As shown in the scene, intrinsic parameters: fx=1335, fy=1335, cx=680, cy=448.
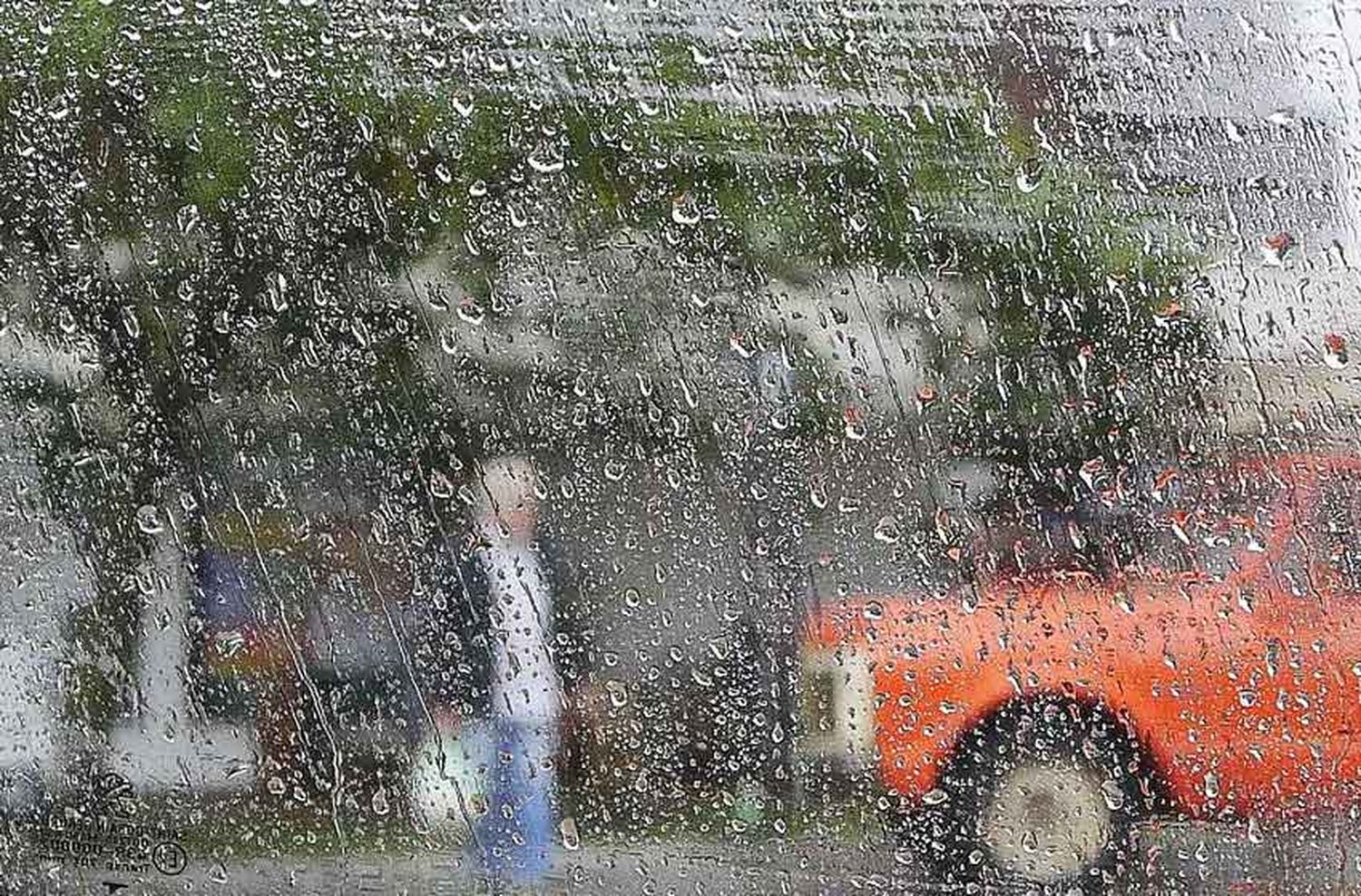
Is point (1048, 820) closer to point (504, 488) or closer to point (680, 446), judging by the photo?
point (680, 446)

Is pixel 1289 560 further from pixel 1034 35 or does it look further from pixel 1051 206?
pixel 1034 35

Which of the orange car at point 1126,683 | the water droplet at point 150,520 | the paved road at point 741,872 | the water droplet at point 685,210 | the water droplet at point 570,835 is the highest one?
the water droplet at point 685,210

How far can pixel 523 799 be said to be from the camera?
135 centimetres

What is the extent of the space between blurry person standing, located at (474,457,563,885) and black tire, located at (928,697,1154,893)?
401 mm

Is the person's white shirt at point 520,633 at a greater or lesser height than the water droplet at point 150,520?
lesser

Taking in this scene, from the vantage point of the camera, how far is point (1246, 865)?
1.26 m

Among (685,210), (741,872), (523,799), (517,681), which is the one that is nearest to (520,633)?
(517,681)

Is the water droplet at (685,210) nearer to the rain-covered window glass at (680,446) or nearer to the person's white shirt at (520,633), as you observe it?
the rain-covered window glass at (680,446)

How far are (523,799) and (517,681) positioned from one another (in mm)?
118

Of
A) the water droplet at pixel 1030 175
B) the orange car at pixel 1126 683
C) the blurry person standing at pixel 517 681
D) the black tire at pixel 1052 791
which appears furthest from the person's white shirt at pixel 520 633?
the water droplet at pixel 1030 175

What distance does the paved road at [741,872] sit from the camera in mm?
1258

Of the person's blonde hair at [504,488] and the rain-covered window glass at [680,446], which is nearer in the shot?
the rain-covered window glass at [680,446]

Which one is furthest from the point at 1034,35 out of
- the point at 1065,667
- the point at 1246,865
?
the point at 1246,865

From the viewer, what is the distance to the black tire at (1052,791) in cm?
127
